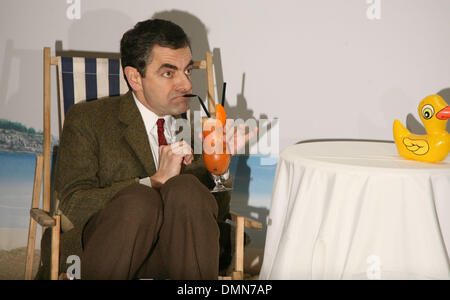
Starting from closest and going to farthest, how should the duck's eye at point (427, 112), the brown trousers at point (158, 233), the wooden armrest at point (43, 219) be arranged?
the brown trousers at point (158, 233), the wooden armrest at point (43, 219), the duck's eye at point (427, 112)

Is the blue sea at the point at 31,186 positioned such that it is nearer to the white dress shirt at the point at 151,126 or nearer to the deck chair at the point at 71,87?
the deck chair at the point at 71,87

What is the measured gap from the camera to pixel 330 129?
2740 millimetres

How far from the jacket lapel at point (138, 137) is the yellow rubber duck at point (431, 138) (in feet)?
2.93

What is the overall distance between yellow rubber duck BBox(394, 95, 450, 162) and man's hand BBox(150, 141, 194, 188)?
29.5 inches

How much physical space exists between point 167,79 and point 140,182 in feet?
1.34

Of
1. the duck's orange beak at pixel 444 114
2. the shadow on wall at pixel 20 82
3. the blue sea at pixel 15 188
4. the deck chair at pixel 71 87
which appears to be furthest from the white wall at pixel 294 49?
the duck's orange beak at pixel 444 114

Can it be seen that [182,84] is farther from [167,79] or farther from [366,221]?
[366,221]

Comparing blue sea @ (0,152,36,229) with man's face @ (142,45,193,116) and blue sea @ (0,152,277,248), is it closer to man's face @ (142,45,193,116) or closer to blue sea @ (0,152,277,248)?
blue sea @ (0,152,277,248)

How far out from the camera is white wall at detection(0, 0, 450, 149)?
105 inches

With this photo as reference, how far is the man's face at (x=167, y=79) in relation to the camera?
197cm

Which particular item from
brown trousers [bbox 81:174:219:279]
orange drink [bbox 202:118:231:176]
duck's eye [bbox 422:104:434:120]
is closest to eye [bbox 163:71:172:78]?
orange drink [bbox 202:118:231:176]

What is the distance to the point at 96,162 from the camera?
1888 millimetres
